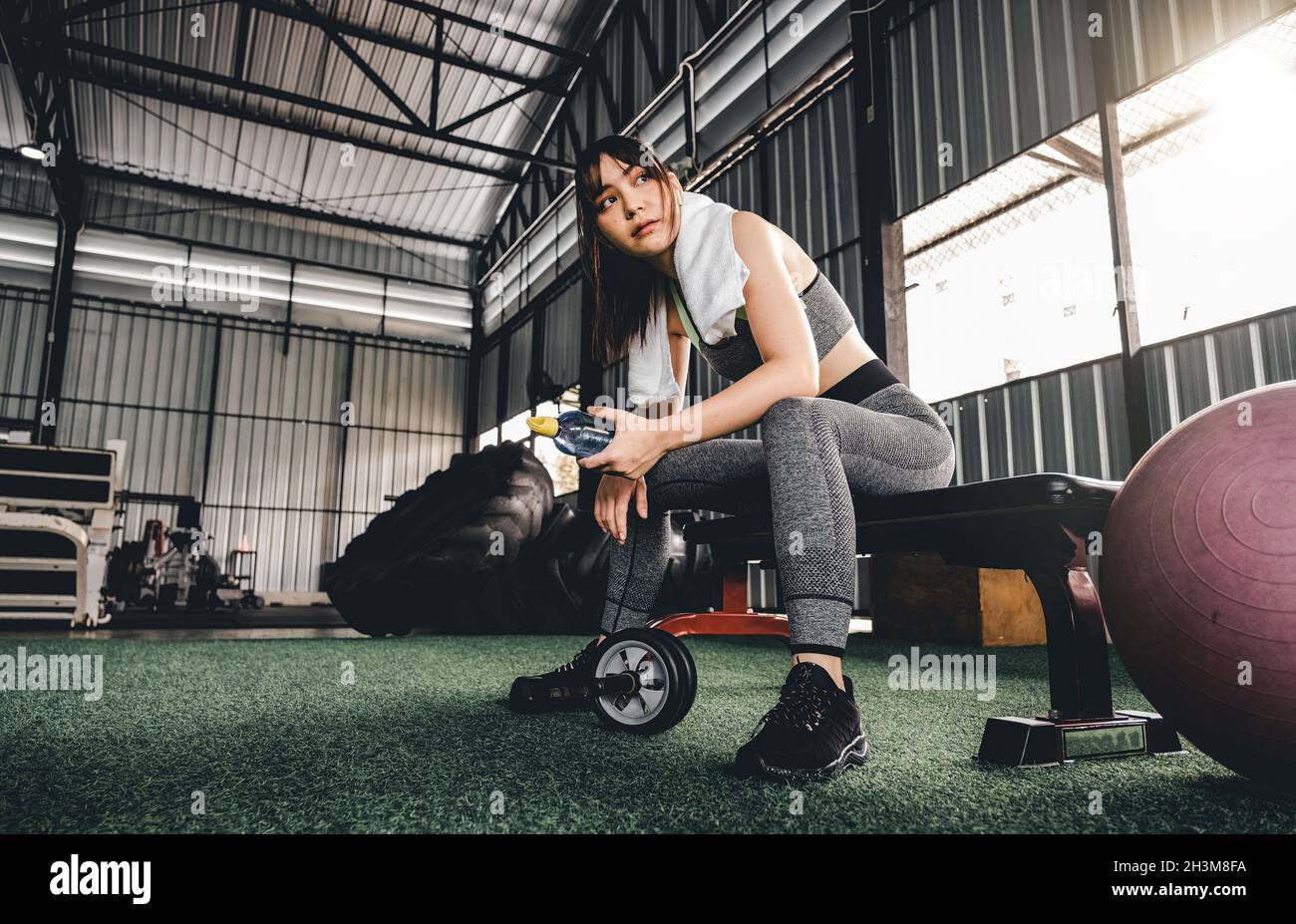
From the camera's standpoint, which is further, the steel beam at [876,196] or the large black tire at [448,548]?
the steel beam at [876,196]

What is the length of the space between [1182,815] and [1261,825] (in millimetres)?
68

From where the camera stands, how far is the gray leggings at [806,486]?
972 millimetres

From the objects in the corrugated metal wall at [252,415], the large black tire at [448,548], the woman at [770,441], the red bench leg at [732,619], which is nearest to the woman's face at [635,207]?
the woman at [770,441]

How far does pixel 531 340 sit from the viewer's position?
988 centimetres

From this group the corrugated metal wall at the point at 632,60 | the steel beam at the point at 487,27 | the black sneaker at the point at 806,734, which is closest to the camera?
the black sneaker at the point at 806,734

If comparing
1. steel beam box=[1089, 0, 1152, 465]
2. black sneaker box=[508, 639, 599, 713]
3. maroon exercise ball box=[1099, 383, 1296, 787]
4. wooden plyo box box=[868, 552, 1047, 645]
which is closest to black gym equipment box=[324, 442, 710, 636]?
wooden plyo box box=[868, 552, 1047, 645]

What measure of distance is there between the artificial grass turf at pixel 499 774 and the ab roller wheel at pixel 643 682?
1.5 inches

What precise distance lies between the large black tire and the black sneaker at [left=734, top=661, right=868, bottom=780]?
2.75 meters

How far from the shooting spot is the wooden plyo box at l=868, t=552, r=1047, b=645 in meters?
3.03

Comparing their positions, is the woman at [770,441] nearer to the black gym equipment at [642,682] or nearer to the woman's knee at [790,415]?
the woman's knee at [790,415]

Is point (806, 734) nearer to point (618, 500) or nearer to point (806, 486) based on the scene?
point (806, 486)

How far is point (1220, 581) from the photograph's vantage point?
82 cm

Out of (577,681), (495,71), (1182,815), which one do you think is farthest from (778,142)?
(1182,815)

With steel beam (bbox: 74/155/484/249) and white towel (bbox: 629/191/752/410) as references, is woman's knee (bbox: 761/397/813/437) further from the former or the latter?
steel beam (bbox: 74/155/484/249)
